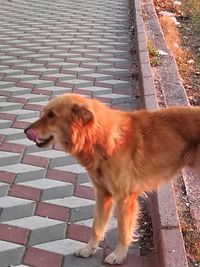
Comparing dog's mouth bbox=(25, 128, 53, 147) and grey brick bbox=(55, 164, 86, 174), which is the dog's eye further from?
grey brick bbox=(55, 164, 86, 174)

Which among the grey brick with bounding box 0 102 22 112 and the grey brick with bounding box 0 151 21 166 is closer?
the grey brick with bounding box 0 151 21 166

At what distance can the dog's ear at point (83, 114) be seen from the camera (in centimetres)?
320

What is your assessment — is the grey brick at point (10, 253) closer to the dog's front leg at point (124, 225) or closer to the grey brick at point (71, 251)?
the grey brick at point (71, 251)

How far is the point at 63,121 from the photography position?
3273mm

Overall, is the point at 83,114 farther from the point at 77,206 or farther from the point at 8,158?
the point at 8,158

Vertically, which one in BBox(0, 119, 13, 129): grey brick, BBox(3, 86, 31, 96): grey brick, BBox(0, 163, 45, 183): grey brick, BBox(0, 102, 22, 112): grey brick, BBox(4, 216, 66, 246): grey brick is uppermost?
BBox(4, 216, 66, 246): grey brick

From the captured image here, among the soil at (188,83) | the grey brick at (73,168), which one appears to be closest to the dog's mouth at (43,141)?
the soil at (188,83)

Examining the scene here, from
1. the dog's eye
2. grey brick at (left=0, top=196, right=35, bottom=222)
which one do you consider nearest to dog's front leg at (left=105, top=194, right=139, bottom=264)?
the dog's eye

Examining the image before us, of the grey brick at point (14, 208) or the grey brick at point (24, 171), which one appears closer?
the grey brick at point (14, 208)

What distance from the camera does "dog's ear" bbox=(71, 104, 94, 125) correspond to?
3.20m

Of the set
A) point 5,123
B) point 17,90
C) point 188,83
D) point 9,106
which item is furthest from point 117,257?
point 188,83

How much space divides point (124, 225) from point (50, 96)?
127 inches

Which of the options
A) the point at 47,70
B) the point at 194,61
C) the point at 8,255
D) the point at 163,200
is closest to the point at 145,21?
the point at 194,61

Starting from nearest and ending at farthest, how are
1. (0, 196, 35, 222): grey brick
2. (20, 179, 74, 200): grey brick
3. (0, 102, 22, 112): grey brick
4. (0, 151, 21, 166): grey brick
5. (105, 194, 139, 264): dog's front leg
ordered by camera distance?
(105, 194, 139, 264): dog's front leg
(0, 196, 35, 222): grey brick
(20, 179, 74, 200): grey brick
(0, 151, 21, 166): grey brick
(0, 102, 22, 112): grey brick
